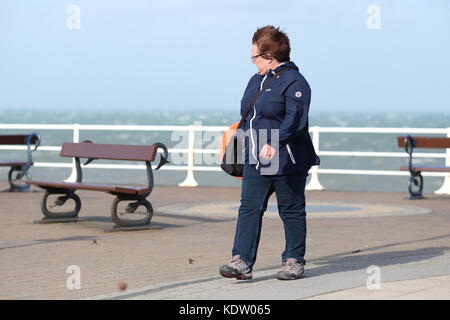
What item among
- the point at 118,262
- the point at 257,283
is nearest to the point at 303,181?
the point at 257,283

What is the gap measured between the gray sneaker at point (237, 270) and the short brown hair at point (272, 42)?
4.88 feet

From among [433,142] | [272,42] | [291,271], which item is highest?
[272,42]

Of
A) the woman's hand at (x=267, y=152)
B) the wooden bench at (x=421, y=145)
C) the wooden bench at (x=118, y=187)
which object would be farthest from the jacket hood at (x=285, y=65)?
the wooden bench at (x=421, y=145)

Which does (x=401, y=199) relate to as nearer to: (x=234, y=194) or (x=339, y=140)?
(x=234, y=194)

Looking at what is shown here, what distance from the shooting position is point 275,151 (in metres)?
6.54

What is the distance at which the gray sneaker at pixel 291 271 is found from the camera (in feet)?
21.7

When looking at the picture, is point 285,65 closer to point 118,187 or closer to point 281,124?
point 281,124

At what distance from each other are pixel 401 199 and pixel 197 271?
9034mm

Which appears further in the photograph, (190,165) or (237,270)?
(190,165)

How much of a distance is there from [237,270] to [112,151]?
498 centimetres

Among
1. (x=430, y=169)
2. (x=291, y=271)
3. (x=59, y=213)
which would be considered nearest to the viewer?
(x=291, y=271)

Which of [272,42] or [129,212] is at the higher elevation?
[272,42]

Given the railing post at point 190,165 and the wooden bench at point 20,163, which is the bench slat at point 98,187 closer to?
the wooden bench at point 20,163

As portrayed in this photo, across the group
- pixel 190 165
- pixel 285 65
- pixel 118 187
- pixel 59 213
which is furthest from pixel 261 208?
pixel 190 165
